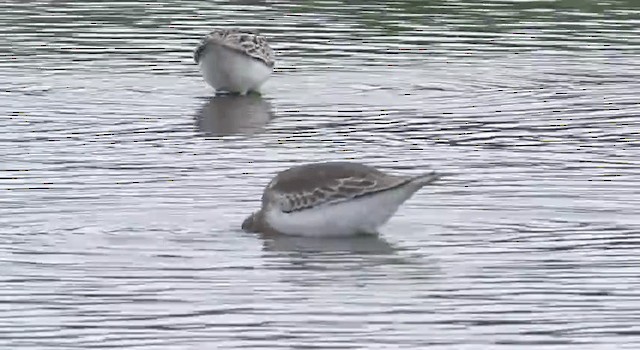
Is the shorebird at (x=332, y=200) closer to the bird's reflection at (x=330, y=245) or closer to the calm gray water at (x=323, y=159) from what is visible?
the bird's reflection at (x=330, y=245)

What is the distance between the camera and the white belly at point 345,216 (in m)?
16.8

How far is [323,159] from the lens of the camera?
835 inches

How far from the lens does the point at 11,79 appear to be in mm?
27438

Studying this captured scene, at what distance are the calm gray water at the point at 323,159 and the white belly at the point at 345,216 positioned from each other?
16 cm

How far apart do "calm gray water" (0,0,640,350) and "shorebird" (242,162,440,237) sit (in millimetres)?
194

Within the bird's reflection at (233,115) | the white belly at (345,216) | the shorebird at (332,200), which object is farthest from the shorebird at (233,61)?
the white belly at (345,216)

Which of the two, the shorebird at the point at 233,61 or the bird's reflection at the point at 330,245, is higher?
the bird's reflection at the point at 330,245

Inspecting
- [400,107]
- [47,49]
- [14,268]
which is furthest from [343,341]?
[47,49]

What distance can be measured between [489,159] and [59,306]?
745cm

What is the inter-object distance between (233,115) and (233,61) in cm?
198

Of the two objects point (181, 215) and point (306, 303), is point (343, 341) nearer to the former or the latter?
point (306, 303)

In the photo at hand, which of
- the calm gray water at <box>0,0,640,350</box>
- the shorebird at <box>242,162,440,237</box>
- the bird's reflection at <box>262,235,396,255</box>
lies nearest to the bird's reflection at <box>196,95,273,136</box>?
the calm gray water at <box>0,0,640,350</box>

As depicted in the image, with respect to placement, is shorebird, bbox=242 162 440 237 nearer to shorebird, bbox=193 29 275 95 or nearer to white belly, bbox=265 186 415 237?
white belly, bbox=265 186 415 237

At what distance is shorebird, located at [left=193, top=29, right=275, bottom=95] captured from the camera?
27.2 m
